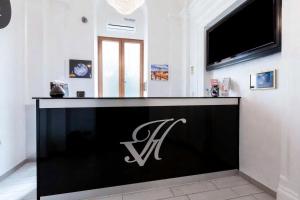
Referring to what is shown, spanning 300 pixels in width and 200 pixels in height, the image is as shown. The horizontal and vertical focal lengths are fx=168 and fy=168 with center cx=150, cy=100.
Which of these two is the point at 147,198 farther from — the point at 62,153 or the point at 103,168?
the point at 62,153

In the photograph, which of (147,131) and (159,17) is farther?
(159,17)

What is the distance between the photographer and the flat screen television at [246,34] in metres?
1.83

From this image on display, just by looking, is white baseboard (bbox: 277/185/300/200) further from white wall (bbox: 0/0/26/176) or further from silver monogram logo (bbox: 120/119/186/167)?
white wall (bbox: 0/0/26/176)

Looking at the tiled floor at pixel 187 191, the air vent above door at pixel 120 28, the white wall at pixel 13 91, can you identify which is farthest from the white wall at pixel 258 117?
the white wall at pixel 13 91

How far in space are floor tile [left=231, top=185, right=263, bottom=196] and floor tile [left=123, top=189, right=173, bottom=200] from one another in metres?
0.79

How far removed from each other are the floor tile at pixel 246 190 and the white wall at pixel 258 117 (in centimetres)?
12

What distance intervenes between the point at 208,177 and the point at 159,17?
336 centimetres

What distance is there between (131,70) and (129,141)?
2787 millimetres

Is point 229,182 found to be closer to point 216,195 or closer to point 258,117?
point 216,195

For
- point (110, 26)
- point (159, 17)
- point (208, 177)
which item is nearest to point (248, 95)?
point (208, 177)

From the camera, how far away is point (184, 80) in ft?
12.7

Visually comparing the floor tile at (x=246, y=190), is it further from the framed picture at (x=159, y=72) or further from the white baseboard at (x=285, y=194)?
the framed picture at (x=159, y=72)

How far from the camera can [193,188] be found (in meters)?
2.03

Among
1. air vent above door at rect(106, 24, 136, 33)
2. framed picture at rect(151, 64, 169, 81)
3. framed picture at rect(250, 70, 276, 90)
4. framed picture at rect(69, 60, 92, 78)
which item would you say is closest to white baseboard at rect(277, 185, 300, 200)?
framed picture at rect(250, 70, 276, 90)
